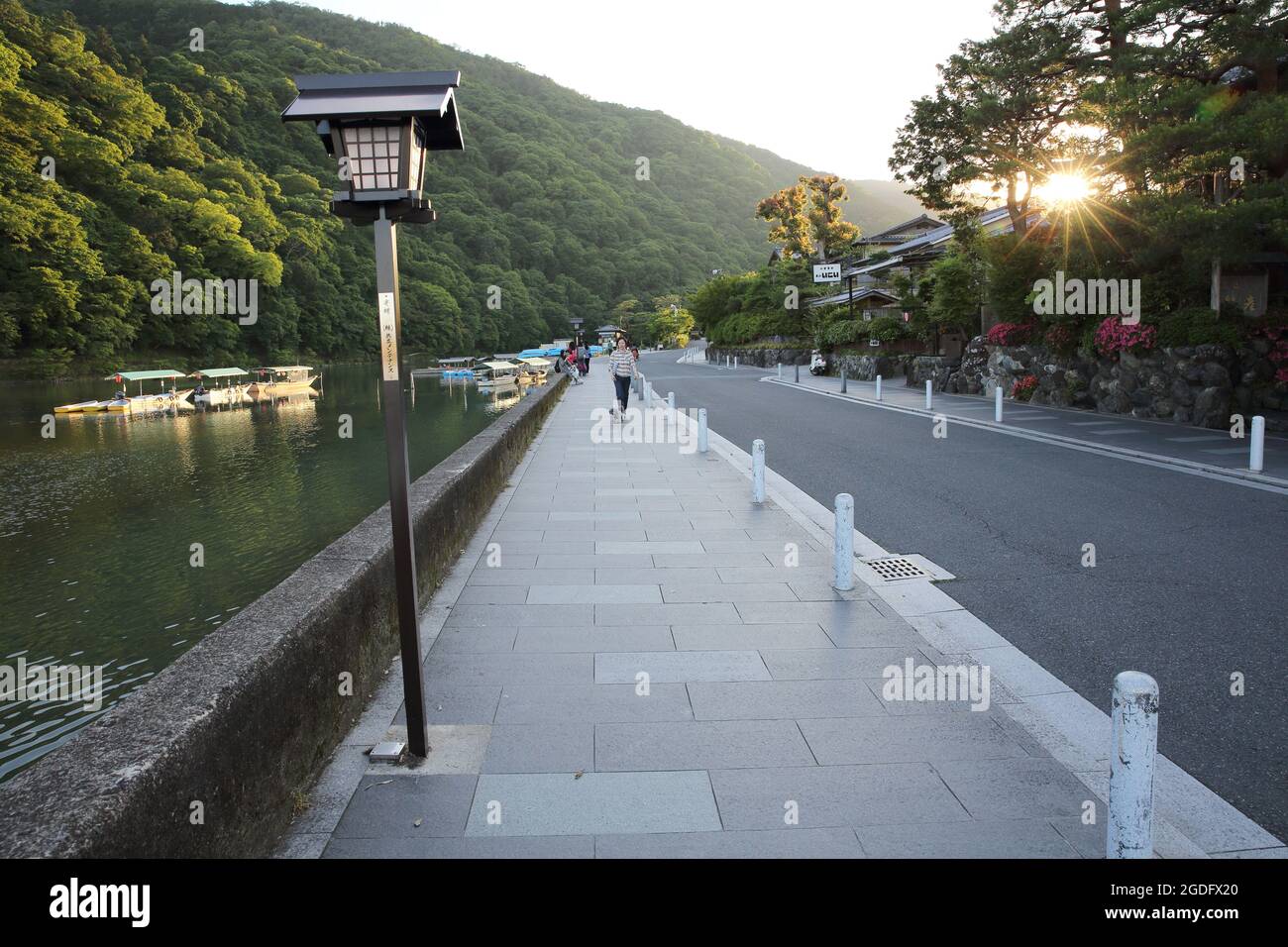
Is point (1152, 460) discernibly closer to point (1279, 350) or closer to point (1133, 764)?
point (1279, 350)

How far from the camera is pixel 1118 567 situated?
7.67m

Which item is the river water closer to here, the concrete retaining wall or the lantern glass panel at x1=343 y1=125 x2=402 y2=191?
the concrete retaining wall

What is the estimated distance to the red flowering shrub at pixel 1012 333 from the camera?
25141 mm

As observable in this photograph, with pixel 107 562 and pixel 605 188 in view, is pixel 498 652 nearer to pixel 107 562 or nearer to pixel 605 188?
pixel 107 562

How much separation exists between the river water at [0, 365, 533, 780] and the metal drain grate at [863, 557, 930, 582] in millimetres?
7616

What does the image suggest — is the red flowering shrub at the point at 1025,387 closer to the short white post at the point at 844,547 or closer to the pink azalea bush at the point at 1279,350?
the pink azalea bush at the point at 1279,350

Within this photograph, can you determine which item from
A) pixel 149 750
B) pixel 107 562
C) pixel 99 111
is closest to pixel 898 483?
pixel 149 750

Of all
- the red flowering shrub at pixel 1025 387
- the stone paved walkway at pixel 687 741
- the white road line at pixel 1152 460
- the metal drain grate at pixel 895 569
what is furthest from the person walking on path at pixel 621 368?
the stone paved walkway at pixel 687 741

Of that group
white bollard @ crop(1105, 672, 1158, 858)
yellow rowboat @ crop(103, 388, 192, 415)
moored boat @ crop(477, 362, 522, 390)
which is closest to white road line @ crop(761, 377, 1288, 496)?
white bollard @ crop(1105, 672, 1158, 858)

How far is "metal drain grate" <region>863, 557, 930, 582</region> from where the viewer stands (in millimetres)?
7426

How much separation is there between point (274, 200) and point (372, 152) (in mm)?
89748

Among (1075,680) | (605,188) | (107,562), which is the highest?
(605,188)
